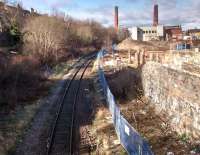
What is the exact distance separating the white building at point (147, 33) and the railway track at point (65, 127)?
3052 inches

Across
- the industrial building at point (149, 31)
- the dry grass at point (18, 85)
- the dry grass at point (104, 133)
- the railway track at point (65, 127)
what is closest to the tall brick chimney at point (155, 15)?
the industrial building at point (149, 31)

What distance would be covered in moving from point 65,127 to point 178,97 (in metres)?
6.41

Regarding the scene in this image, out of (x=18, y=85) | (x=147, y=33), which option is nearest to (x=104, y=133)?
(x=18, y=85)

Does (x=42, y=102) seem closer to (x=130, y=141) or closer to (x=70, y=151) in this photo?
(x=70, y=151)

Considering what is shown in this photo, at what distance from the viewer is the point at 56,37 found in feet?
163

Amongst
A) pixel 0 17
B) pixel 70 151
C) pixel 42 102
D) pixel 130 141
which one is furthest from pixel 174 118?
pixel 0 17

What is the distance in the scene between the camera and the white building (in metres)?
105

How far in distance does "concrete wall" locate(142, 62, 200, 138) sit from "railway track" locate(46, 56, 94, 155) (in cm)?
444

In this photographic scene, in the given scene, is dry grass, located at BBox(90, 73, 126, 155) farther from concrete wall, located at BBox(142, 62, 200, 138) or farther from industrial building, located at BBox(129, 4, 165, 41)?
industrial building, located at BBox(129, 4, 165, 41)

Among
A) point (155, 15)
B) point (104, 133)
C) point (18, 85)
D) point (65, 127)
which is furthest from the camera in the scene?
point (155, 15)

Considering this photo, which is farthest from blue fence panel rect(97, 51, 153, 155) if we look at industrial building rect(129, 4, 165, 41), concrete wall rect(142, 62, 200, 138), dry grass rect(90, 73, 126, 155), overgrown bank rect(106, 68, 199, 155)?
industrial building rect(129, 4, 165, 41)

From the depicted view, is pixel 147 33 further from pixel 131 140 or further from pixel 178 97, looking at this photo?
pixel 131 140

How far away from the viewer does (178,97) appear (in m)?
15.2

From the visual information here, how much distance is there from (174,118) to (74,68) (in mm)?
27830
